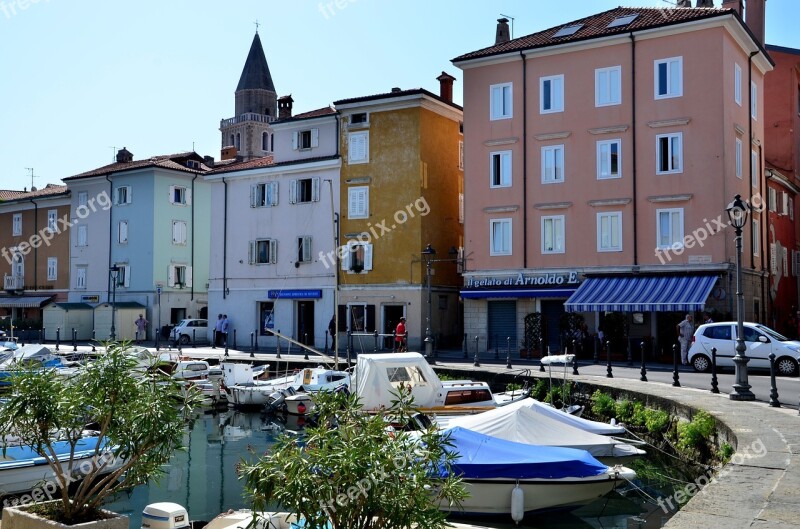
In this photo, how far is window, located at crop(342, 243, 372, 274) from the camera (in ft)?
141

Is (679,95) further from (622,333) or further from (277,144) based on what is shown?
(277,144)

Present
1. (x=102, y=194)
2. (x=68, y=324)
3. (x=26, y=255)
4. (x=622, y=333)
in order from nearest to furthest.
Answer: (x=622, y=333), (x=68, y=324), (x=102, y=194), (x=26, y=255)

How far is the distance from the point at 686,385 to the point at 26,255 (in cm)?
5407

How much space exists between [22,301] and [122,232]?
11573 millimetres

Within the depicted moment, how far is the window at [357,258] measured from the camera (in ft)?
141

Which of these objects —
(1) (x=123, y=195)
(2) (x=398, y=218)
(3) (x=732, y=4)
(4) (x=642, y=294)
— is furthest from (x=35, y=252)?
(3) (x=732, y=4)

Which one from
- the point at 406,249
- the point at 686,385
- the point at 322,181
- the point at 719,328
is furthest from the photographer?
the point at 322,181

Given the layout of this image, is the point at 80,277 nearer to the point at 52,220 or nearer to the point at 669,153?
the point at 52,220

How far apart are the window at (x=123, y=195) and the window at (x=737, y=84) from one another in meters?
38.6

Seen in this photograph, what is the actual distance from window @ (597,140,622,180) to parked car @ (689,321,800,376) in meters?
10.2

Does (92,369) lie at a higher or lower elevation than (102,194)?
lower

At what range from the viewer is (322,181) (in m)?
44.8

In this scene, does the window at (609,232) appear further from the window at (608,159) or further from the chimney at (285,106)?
the chimney at (285,106)

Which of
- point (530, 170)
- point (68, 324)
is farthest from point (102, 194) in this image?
point (530, 170)
